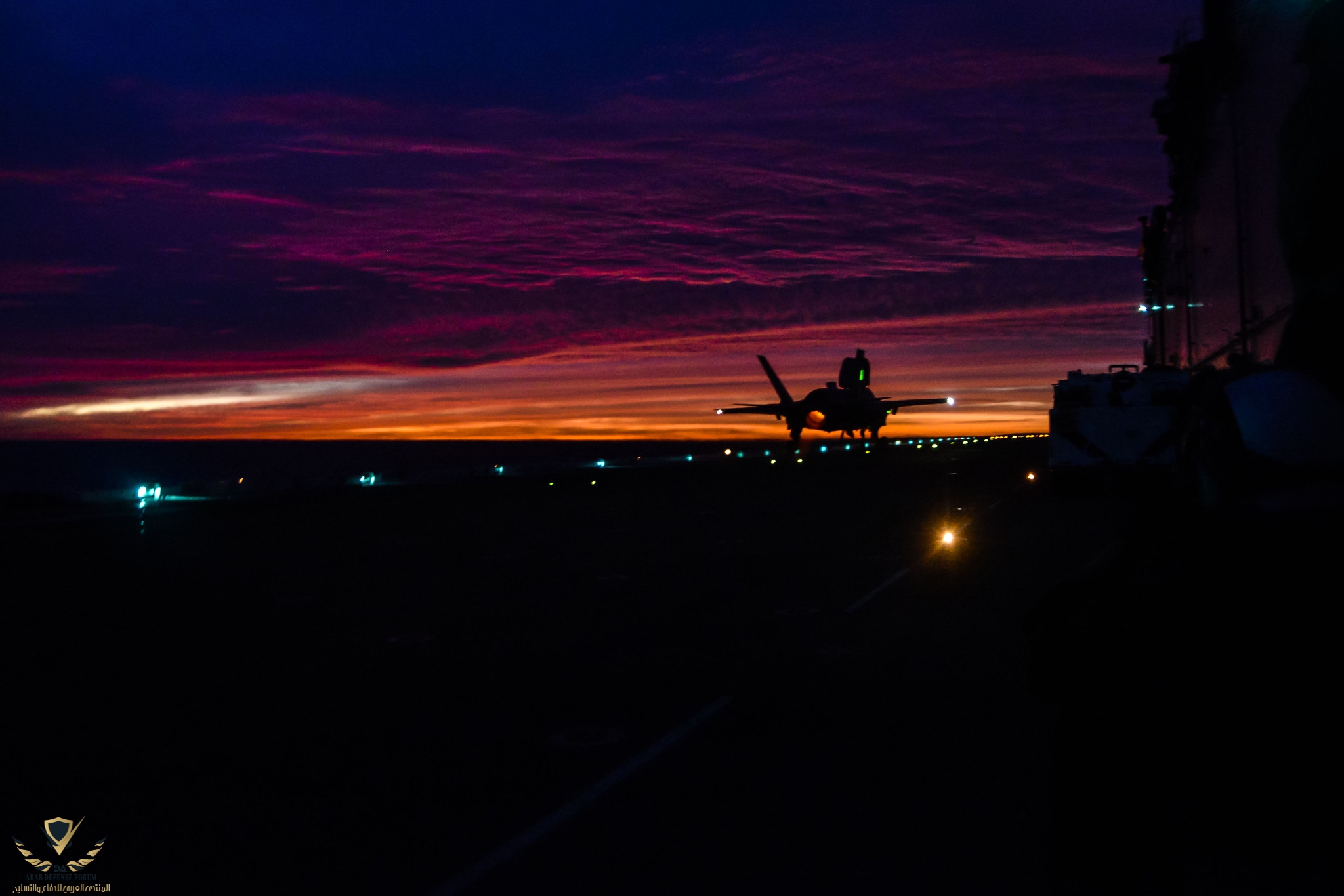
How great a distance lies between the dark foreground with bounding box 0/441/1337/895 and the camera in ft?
10.8

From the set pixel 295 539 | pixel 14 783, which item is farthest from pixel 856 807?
pixel 295 539

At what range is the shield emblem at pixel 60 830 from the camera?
5184 millimetres

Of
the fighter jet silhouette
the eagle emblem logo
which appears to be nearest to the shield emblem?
the eagle emblem logo

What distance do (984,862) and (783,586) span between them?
8.65m

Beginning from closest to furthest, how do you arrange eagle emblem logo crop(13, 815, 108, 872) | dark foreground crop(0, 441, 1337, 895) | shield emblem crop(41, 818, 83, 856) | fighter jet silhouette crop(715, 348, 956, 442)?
dark foreground crop(0, 441, 1337, 895)
eagle emblem logo crop(13, 815, 108, 872)
shield emblem crop(41, 818, 83, 856)
fighter jet silhouette crop(715, 348, 956, 442)

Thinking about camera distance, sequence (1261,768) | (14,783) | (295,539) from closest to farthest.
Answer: (1261,768)
(14,783)
(295,539)

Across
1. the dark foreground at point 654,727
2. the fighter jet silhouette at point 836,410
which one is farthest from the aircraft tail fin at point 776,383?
the dark foreground at point 654,727

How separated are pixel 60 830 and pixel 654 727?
3.42 m

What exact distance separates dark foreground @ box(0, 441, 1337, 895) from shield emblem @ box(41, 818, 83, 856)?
6 cm

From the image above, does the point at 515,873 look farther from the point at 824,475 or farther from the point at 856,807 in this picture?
the point at 824,475

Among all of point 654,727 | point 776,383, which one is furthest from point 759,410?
point 654,727

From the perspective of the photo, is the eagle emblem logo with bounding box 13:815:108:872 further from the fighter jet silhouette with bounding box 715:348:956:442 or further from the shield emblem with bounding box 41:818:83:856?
the fighter jet silhouette with bounding box 715:348:956:442

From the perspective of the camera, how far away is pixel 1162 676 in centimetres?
316

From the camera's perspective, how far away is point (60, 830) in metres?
5.33
